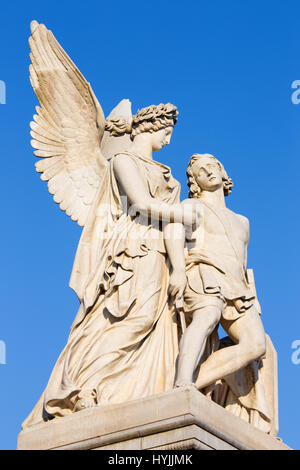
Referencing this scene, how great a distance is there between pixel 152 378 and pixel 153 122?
3041 mm

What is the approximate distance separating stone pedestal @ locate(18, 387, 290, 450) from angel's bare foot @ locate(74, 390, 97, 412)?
0.12 meters

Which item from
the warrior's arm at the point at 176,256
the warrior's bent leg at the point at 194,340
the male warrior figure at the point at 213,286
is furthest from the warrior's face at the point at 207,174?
the warrior's bent leg at the point at 194,340

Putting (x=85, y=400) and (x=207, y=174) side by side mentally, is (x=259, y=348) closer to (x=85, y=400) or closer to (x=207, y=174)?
(x=85, y=400)

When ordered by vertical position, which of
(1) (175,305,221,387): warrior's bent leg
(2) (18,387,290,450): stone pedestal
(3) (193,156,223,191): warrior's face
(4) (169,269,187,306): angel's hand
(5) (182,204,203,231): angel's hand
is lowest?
(2) (18,387,290,450): stone pedestal

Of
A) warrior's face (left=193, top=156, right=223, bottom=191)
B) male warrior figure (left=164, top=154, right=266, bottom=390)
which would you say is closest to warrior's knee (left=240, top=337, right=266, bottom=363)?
male warrior figure (left=164, top=154, right=266, bottom=390)

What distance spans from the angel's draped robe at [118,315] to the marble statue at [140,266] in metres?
0.01

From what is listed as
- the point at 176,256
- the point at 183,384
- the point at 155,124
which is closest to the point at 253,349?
the point at 183,384

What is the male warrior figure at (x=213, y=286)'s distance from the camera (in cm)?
967

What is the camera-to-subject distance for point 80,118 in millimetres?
11664

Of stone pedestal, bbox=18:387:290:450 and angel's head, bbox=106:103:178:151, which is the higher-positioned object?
angel's head, bbox=106:103:178:151

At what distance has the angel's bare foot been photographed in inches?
364

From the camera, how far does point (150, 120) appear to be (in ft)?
36.6

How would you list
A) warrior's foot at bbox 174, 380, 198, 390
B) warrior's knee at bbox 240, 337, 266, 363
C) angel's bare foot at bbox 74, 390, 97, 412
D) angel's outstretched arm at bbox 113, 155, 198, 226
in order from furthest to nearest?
1. angel's outstretched arm at bbox 113, 155, 198, 226
2. warrior's knee at bbox 240, 337, 266, 363
3. angel's bare foot at bbox 74, 390, 97, 412
4. warrior's foot at bbox 174, 380, 198, 390

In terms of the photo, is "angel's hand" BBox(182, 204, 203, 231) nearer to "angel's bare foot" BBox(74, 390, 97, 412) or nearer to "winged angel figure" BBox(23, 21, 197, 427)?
"winged angel figure" BBox(23, 21, 197, 427)
